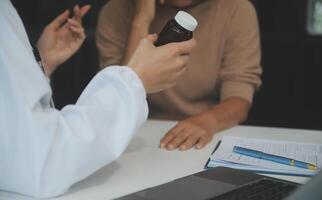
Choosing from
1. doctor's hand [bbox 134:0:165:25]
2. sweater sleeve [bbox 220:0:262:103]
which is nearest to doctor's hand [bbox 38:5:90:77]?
doctor's hand [bbox 134:0:165:25]

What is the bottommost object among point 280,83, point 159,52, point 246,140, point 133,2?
point 280,83

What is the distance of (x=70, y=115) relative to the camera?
0.79 meters

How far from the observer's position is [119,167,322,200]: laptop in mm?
751

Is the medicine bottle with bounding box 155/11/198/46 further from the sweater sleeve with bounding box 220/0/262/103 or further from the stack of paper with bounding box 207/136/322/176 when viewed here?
the sweater sleeve with bounding box 220/0/262/103

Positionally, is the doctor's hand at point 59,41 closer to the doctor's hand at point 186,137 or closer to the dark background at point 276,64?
the doctor's hand at point 186,137

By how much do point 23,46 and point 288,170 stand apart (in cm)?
55

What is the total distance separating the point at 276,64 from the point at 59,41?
4.93 ft

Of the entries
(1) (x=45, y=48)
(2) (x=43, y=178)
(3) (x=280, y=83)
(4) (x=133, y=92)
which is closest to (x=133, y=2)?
(1) (x=45, y=48)

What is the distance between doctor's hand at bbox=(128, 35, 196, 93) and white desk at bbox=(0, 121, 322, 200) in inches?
6.3

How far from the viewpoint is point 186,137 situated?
3.63 ft

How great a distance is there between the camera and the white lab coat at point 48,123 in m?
0.73

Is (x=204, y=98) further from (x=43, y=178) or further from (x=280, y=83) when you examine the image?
(x=280, y=83)

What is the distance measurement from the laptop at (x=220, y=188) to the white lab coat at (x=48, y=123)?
4.1 inches

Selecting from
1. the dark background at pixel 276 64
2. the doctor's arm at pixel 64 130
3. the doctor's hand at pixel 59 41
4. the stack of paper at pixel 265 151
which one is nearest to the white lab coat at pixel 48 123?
the doctor's arm at pixel 64 130
